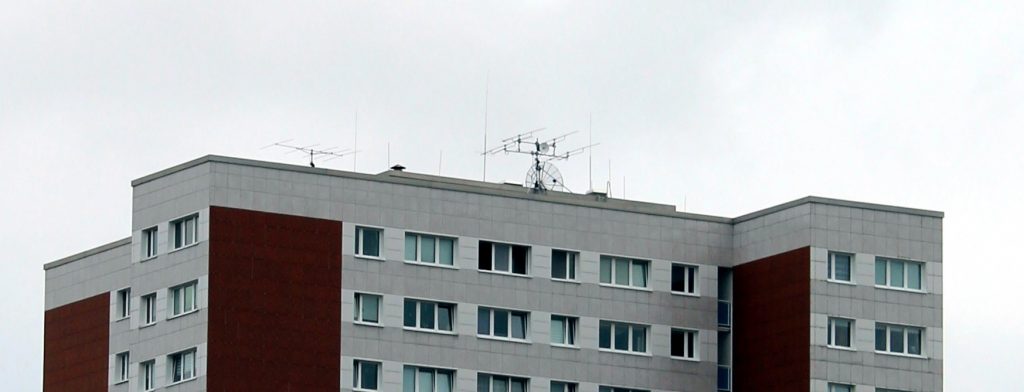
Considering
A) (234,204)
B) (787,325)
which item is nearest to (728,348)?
(787,325)

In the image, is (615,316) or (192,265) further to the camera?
(615,316)

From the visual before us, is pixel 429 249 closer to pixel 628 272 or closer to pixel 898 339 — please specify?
pixel 628 272

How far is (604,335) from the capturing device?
140375mm

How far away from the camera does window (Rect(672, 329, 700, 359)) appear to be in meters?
142

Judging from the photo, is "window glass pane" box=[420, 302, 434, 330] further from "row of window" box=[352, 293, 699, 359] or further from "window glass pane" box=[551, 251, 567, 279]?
"window glass pane" box=[551, 251, 567, 279]

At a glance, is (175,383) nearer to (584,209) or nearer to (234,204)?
(234,204)

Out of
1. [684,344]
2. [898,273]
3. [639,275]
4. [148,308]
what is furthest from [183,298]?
[898,273]

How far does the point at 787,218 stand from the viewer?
139 meters

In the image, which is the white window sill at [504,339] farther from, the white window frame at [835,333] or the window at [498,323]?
the white window frame at [835,333]

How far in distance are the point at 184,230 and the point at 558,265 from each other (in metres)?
17.7

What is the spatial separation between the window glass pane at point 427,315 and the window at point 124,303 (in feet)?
56.8

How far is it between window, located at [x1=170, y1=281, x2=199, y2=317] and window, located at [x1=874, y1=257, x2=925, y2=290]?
31100mm

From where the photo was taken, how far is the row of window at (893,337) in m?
138

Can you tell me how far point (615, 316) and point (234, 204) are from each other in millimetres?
19452
